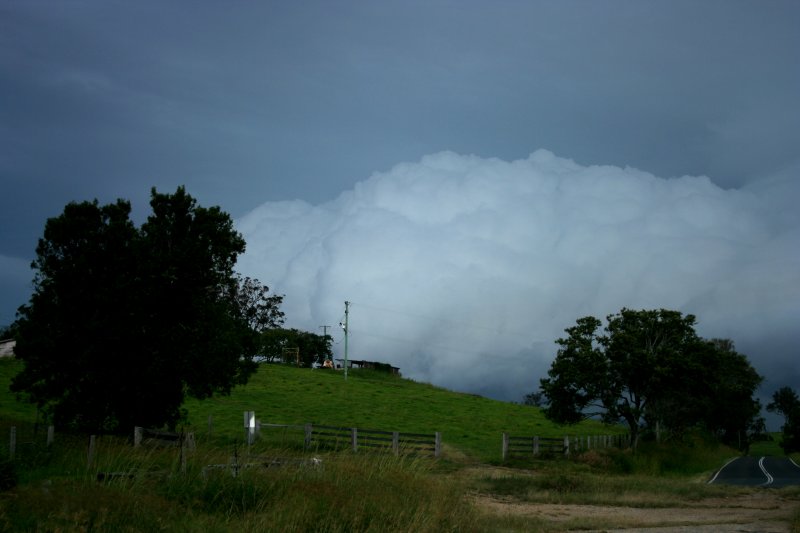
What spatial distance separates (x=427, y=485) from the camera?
13.4 metres

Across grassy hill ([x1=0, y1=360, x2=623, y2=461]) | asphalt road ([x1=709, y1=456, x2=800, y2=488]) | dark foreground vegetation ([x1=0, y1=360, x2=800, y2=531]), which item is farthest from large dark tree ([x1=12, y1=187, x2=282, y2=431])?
asphalt road ([x1=709, y1=456, x2=800, y2=488])

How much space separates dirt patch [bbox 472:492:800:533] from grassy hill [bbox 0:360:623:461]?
1620 cm

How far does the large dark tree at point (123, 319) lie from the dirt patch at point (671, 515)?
11085mm

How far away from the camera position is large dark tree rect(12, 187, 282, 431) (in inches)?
948

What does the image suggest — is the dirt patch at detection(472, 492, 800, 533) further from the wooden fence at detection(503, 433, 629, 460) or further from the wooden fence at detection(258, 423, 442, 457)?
the wooden fence at detection(503, 433, 629, 460)

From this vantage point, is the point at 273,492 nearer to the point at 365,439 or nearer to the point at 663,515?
the point at 663,515

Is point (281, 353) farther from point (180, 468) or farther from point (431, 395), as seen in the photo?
point (180, 468)

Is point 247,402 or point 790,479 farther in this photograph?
point 247,402

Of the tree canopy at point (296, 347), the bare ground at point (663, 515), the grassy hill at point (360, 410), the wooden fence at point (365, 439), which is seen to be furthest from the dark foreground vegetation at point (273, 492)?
the tree canopy at point (296, 347)

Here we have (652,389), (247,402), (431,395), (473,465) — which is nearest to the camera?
(473,465)

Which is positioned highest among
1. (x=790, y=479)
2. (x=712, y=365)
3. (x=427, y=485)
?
(x=712, y=365)

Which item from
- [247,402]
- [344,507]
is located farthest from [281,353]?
[344,507]

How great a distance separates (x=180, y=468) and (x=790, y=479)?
34.2m

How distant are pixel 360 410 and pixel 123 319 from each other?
35.3 metres
